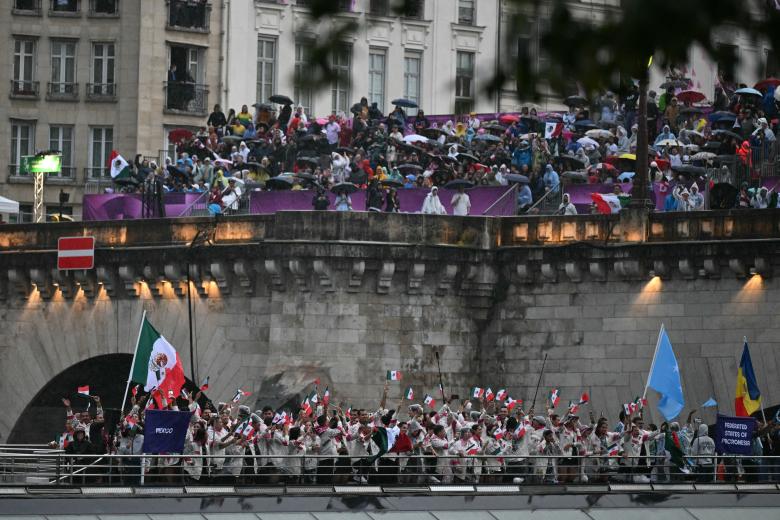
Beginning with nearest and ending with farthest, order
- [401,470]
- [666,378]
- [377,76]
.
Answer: [401,470] < [666,378] < [377,76]

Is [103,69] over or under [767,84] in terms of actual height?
over

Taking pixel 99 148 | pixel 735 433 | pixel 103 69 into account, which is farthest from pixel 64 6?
pixel 735 433

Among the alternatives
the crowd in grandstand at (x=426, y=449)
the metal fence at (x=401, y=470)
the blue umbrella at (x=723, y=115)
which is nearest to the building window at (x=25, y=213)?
the blue umbrella at (x=723, y=115)

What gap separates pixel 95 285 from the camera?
5294cm

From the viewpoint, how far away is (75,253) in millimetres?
52500

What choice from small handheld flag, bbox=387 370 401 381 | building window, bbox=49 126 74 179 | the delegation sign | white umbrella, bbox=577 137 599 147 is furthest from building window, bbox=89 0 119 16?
the delegation sign

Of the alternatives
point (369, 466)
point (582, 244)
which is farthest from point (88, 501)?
point (582, 244)

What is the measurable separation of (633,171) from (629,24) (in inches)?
1521

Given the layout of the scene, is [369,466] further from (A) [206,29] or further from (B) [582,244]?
(A) [206,29]

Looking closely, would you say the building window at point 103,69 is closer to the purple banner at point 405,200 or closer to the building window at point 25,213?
the building window at point 25,213

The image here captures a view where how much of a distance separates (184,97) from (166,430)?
4084 centimetres

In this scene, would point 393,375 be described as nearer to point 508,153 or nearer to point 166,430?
point 166,430

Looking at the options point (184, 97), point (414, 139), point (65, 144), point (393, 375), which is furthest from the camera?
point (65, 144)

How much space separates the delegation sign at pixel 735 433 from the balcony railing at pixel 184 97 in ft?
131
